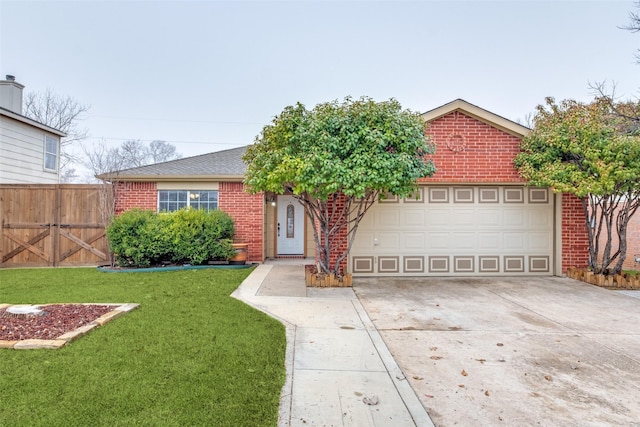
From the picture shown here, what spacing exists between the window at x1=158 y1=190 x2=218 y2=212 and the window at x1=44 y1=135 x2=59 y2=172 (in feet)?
16.0

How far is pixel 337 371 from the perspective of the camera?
312 cm

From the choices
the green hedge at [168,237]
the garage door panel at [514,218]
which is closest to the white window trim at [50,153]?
the green hedge at [168,237]

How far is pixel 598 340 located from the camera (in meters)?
4.02

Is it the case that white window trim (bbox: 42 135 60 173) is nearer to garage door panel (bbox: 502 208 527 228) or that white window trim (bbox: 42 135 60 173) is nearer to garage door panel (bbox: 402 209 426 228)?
garage door panel (bbox: 402 209 426 228)

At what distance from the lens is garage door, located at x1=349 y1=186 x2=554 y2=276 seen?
8.18 m

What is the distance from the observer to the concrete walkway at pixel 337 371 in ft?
7.91

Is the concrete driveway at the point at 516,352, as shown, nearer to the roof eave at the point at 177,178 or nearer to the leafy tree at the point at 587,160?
the leafy tree at the point at 587,160

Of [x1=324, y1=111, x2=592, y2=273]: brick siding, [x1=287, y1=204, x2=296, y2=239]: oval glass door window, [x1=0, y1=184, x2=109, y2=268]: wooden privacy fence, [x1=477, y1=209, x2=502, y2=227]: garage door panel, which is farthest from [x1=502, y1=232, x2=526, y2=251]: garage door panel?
[x1=0, y1=184, x2=109, y2=268]: wooden privacy fence

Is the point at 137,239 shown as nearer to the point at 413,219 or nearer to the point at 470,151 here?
the point at 413,219

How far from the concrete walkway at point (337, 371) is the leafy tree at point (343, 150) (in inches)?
81.4

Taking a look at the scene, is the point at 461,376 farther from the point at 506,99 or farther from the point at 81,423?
the point at 506,99

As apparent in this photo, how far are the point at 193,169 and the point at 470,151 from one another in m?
7.82

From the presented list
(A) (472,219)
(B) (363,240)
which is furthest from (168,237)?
(A) (472,219)

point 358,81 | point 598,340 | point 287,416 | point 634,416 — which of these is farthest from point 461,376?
point 358,81
